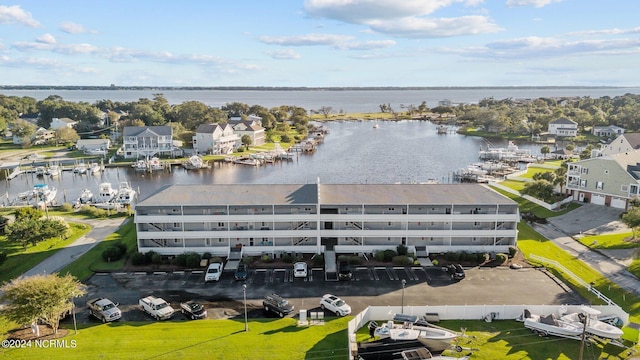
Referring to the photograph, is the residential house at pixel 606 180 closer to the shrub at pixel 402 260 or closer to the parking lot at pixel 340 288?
the parking lot at pixel 340 288

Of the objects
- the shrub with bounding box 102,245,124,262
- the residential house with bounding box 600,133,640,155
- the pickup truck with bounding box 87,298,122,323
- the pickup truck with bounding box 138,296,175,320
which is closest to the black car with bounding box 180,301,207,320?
the pickup truck with bounding box 138,296,175,320

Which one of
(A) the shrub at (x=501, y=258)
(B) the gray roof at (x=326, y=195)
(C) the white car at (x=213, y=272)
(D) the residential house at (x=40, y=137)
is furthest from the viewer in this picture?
(D) the residential house at (x=40, y=137)

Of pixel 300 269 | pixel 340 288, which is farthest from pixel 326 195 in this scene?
pixel 340 288

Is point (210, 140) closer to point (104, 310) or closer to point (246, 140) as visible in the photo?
point (246, 140)

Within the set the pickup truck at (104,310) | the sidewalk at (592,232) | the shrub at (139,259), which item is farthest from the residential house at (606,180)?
the pickup truck at (104,310)

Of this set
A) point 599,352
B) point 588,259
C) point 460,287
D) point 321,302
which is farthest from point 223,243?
point 588,259

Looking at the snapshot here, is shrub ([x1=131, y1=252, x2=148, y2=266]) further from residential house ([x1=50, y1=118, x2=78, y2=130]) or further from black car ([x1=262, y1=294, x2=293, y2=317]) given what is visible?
residential house ([x1=50, y1=118, x2=78, y2=130])
